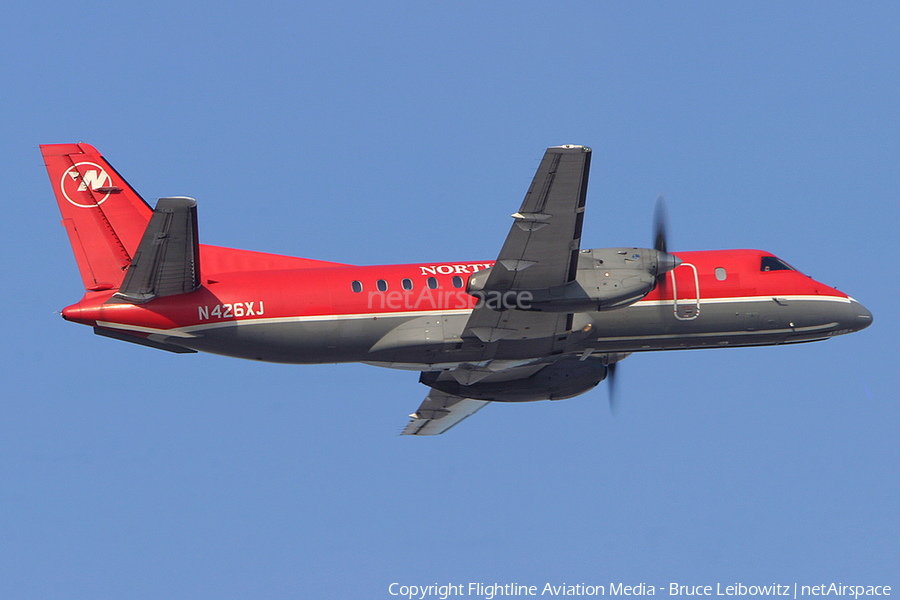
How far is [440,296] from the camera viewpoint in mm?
25703

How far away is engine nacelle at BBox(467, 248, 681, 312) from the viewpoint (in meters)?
24.2

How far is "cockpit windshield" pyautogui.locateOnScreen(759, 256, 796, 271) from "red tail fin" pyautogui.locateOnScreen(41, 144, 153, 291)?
16.6 meters

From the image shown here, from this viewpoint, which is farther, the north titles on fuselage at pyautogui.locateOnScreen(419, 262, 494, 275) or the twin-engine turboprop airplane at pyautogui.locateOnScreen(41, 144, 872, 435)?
the north titles on fuselage at pyautogui.locateOnScreen(419, 262, 494, 275)

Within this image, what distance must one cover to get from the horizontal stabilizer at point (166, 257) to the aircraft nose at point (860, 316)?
1787cm

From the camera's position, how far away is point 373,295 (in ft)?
83.6

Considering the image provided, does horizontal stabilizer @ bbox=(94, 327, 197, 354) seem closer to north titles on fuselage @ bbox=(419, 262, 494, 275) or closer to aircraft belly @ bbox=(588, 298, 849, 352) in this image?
north titles on fuselage @ bbox=(419, 262, 494, 275)

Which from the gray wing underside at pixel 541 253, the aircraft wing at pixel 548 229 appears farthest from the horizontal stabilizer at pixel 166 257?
the aircraft wing at pixel 548 229

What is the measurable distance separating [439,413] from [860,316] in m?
12.9

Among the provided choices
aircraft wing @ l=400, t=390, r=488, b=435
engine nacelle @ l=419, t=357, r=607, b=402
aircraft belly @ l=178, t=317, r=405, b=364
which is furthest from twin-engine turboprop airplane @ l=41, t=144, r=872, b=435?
aircraft wing @ l=400, t=390, r=488, b=435

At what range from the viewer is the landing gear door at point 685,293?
26.9 meters

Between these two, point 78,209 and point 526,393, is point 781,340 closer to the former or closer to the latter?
point 526,393

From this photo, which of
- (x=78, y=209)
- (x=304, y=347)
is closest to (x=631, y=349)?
(x=304, y=347)

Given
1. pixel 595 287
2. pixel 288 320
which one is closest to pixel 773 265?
pixel 595 287

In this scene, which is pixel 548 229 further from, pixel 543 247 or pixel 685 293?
pixel 685 293
